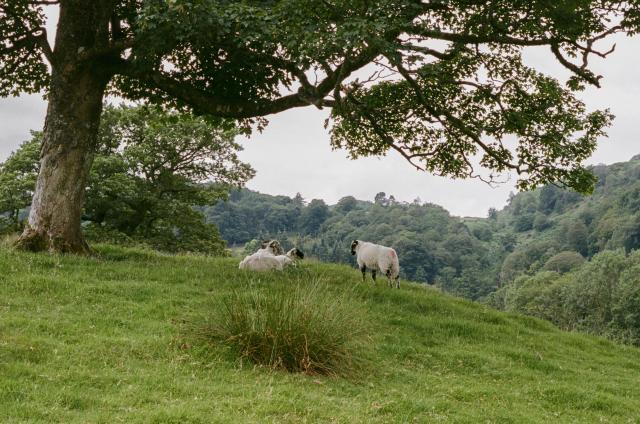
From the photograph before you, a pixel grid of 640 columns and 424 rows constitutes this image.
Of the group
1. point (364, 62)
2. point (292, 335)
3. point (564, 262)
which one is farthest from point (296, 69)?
point (564, 262)

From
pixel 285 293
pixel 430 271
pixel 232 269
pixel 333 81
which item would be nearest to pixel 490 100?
pixel 333 81

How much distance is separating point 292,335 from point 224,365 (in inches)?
46.9

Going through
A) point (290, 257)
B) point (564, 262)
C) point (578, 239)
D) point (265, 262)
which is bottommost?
point (265, 262)

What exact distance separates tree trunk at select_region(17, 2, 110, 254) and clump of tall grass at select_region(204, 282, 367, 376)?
30.6ft

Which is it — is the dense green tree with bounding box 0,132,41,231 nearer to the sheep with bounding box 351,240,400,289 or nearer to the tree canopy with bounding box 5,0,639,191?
the tree canopy with bounding box 5,0,639,191

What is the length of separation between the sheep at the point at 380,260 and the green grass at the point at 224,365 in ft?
5.74

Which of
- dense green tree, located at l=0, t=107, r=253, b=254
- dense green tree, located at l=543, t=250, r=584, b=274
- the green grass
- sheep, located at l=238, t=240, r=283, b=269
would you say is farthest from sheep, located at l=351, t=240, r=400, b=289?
dense green tree, located at l=543, t=250, r=584, b=274

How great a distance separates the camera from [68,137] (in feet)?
58.7

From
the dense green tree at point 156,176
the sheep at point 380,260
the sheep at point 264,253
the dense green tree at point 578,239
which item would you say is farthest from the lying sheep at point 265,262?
the dense green tree at point 578,239

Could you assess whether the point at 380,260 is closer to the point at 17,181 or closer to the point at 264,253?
the point at 264,253

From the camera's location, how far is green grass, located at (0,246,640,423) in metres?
7.58

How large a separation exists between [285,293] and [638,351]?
12.4 m

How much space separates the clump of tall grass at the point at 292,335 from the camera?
32.1 ft

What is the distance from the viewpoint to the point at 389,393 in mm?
9250
